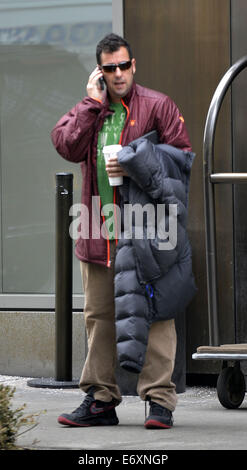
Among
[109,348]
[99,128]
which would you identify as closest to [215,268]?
[109,348]

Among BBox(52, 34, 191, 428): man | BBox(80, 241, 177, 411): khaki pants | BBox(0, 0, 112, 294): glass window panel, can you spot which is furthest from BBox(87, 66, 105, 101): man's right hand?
BBox(0, 0, 112, 294): glass window panel

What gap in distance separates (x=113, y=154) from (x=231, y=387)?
5.20 ft

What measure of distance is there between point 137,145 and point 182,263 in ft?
2.06

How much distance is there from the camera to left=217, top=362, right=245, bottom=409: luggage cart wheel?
236 inches

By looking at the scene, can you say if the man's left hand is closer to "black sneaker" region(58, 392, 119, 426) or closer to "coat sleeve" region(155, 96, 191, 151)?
"coat sleeve" region(155, 96, 191, 151)

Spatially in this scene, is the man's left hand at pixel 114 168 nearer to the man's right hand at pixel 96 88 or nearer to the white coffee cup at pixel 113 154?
the white coffee cup at pixel 113 154

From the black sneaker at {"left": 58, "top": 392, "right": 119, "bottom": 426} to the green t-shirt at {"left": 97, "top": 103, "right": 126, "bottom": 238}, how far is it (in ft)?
2.74

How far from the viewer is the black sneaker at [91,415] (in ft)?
17.8

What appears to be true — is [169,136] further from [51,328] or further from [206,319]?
[51,328]

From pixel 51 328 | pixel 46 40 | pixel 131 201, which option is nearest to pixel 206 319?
pixel 51 328

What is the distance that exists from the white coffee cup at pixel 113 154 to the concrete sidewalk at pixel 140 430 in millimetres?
1195

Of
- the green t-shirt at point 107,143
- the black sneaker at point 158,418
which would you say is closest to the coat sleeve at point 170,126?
the green t-shirt at point 107,143

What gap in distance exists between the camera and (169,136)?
17.7 feet
